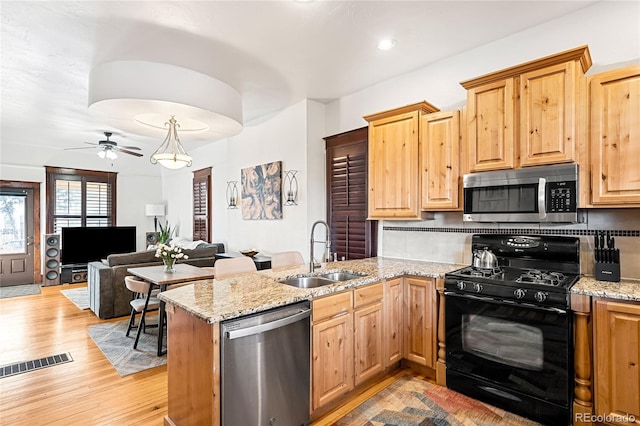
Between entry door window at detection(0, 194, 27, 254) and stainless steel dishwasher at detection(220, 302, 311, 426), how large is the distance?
8.12 metres

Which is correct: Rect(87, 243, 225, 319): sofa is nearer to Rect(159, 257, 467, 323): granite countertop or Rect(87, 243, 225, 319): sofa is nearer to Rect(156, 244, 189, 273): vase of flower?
Rect(156, 244, 189, 273): vase of flower

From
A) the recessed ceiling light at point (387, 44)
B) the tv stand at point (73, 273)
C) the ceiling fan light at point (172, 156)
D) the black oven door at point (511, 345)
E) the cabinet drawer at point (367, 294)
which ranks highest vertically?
the recessed ceiling light at point (387, 44)

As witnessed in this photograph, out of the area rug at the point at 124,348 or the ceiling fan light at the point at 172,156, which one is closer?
the area rug at the point at 124,348

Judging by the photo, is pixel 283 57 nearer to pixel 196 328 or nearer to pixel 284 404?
pixel 196 328

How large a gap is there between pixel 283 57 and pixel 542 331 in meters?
3.21

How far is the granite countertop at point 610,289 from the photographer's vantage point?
6.46 ft

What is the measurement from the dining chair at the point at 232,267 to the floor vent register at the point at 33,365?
6.43ft

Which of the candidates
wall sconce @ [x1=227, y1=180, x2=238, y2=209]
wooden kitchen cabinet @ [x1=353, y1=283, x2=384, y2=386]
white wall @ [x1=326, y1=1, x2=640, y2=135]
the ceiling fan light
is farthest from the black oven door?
wall sconce @ [x1=227, y1=180, x2=238, y2=209]

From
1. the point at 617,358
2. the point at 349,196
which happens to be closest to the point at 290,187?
the point at 349,196

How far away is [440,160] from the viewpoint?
122 inches

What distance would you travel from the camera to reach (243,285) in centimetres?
240

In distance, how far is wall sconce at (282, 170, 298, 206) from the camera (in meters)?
4.70

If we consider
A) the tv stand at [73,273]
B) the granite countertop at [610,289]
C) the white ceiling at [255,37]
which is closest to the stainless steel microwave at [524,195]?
the granite countertop at [610,289]

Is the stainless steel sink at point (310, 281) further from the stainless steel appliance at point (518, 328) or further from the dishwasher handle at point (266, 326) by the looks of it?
the stainless steel appliance at point (518, 328)
